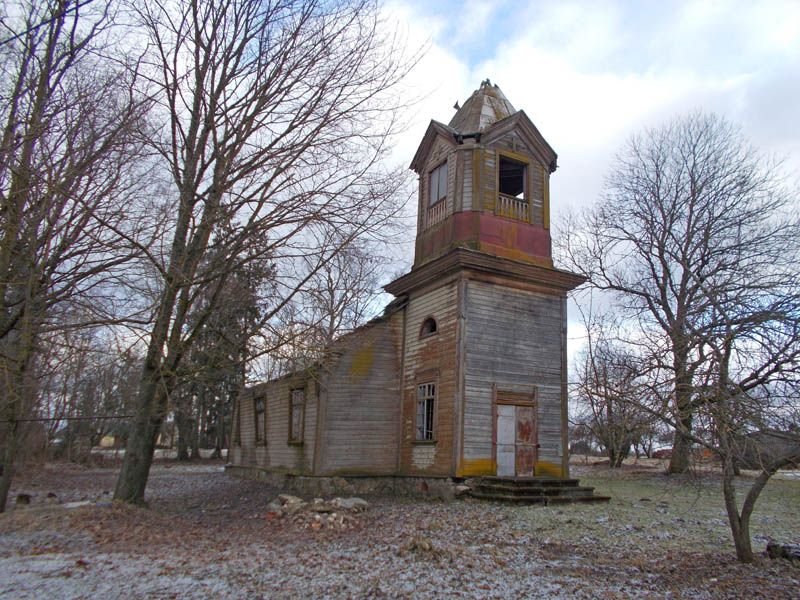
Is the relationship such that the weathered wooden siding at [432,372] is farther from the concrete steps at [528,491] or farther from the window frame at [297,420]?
the window frame at [297,420]

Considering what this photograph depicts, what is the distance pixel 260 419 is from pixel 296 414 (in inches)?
193

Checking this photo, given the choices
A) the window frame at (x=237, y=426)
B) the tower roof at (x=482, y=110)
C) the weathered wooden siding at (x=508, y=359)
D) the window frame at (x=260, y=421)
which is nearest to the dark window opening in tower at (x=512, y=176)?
the tower roof at (x=482, y=110)

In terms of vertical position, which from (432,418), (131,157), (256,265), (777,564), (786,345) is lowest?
(777,564)

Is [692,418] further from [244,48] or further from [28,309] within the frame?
[244,48]

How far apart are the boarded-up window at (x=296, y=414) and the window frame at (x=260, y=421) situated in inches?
132

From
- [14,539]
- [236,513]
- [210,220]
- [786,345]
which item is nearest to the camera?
[786,345]

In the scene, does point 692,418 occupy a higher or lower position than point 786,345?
lower

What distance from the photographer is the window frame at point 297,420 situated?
720 inches

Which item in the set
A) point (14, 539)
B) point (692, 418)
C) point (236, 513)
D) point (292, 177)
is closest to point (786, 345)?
point (692, 418)

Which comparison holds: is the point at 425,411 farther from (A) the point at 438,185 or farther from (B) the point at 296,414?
(A) the point at 438,185

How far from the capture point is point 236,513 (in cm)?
1413

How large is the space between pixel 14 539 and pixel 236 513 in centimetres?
575

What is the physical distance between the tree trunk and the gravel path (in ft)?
2.68

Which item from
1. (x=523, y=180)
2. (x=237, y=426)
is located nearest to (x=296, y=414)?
(x=237, y=426)
